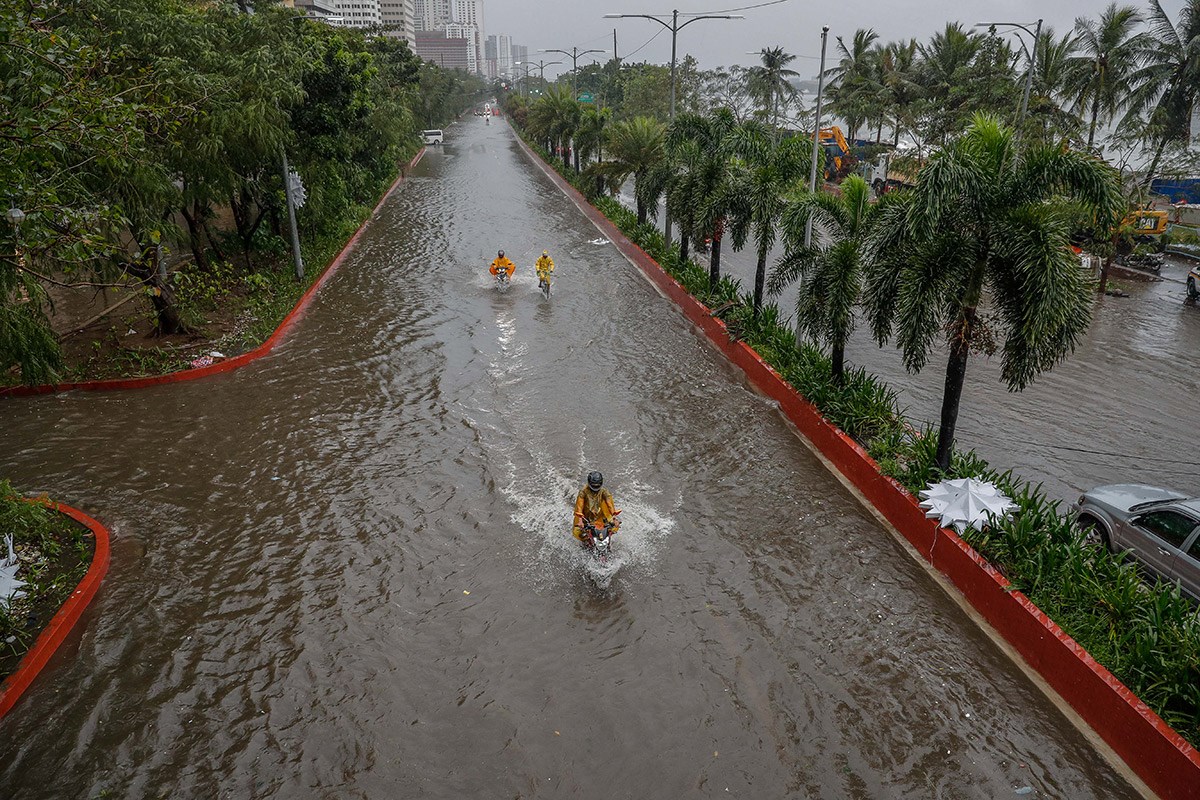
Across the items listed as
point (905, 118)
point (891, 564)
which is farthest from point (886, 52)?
point (891, 564)

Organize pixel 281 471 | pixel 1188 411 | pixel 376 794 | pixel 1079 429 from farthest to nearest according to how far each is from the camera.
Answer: pixel 1188 411 → pixel 1079 429 → pixel 281 471 → pixel 376 794

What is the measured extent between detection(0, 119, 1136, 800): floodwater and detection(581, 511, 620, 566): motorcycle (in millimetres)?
362

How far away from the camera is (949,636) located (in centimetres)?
807

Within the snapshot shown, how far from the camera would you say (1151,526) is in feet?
28.2

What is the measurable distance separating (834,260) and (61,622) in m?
11.0

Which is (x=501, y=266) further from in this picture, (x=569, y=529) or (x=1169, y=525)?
(x=1169, y=525)

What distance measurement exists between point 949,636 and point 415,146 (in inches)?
2208

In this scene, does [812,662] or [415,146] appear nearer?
[812,662]

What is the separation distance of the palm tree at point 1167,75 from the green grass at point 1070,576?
1903 cm

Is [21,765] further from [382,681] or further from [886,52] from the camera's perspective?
[886,52]

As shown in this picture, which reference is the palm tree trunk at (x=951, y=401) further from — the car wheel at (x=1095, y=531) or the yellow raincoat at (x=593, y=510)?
the yellow raincoat at (x=593, y=510)

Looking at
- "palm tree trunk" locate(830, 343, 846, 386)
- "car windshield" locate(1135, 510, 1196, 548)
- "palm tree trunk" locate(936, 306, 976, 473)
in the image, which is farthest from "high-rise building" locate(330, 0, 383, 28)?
"car windshield" locate(1135, 510, 1196, 548)

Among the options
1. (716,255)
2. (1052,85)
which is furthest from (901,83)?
(716,255)

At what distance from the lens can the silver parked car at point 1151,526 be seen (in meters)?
8.05
